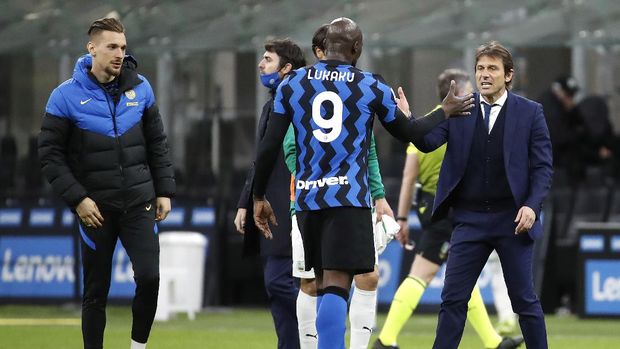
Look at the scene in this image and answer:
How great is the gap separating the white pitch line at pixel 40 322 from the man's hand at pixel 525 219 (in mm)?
7317

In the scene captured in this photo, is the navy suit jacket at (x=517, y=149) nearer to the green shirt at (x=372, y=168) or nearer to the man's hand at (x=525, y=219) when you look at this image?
the man's hand at (x=525, y=219)

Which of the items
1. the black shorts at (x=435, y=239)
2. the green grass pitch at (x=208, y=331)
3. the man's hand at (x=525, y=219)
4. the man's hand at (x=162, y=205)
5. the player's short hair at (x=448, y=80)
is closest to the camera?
the man's hand at (x=525, y=219)

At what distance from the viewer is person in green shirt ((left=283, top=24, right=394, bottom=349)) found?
9594 millimetres

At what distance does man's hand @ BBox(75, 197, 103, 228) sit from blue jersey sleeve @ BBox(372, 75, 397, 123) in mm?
1920

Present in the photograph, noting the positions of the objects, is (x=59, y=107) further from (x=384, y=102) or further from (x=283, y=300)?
(x=384, y=102)

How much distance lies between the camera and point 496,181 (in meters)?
9.42

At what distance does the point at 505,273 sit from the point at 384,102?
1438mm

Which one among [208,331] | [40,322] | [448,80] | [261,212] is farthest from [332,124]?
[40,322]

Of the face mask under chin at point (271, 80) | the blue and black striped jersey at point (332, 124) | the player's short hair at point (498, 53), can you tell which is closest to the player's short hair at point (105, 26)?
the face mask under chin at point (271, 80)

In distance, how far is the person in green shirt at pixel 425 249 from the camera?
38.8 ft

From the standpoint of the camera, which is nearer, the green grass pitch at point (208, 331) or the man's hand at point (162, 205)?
the man's hand at point (162, 205)

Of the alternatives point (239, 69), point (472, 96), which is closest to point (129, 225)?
point (472, 96)

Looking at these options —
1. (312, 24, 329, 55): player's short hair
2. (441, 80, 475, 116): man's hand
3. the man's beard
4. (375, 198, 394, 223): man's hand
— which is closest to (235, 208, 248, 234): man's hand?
(375, 198, 394, 223): man's hand

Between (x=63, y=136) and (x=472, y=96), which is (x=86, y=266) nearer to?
(x=63, y=136)
